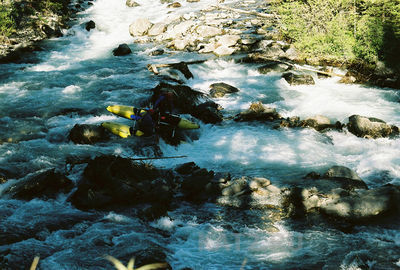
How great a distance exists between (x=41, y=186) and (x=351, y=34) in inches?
438

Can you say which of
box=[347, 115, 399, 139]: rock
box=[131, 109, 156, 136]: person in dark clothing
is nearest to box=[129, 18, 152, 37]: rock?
box=[131, 109, 156, 136]: person in dark clothing

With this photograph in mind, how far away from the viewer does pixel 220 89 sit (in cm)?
1095

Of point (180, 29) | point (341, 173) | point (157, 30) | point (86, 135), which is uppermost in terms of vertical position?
point (180, 29)

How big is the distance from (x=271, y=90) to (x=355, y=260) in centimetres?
787

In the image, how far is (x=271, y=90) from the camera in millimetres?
11227

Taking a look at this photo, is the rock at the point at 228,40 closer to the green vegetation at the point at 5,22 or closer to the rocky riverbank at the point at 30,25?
the rocky riverbank at the point at 30,25

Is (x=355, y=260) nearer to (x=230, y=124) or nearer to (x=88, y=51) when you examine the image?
(x=230, y=124)

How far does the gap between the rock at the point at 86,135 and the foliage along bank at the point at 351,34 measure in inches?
360

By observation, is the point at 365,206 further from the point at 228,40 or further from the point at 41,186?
the point at 228,40

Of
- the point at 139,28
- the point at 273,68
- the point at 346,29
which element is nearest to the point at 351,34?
the point at 346,29

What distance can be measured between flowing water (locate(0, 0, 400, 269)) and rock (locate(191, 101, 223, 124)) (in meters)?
0.22

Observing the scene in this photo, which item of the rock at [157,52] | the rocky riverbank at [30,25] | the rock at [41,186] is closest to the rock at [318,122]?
the rock at [41,186]

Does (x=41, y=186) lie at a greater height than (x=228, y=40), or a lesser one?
lesser

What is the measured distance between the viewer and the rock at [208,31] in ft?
56.9
